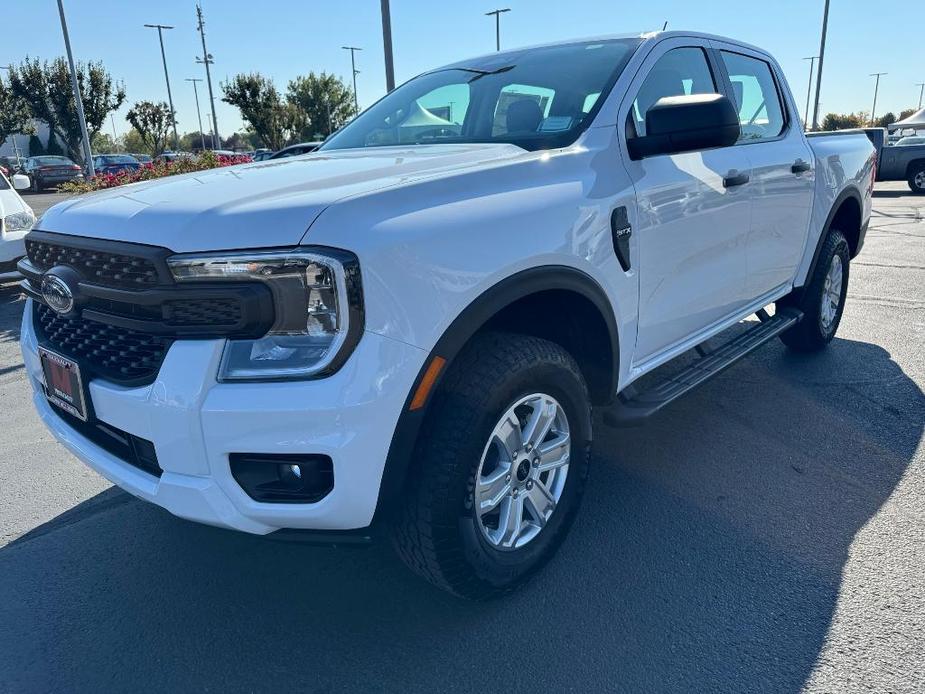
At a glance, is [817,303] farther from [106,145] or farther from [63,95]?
[106,145]

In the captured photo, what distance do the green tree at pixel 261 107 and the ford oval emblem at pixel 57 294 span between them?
4022 cm

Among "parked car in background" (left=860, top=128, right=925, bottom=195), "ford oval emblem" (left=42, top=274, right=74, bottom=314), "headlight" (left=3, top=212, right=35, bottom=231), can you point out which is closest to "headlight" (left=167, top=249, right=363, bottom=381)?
"ford oval emblem" (left=42, top=274, right=74, bottom=314)

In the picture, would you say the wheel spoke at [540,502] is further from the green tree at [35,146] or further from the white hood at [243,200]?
the green tree at [35,146]

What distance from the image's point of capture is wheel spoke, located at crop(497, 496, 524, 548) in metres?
2.37

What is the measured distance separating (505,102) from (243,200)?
1.59m

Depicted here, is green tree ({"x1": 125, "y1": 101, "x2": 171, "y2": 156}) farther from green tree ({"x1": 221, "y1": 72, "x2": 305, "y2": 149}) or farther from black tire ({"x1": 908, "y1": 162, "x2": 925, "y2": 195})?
black tire ({"x1": 908, "y1": 162, "x2": 925, "y2": 195})

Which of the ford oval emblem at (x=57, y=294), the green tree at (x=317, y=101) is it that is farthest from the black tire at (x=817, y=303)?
the green tree at (x=317, y=101)

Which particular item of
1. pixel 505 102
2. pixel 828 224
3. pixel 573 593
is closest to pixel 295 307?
pixel 573 593

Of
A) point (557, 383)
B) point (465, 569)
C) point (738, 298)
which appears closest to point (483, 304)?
point (557, 383)

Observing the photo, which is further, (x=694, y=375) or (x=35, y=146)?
(x=35, y=146)

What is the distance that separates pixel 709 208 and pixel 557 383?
126 centimetres

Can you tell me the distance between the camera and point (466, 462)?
204 centimetres

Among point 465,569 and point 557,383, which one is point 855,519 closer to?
Answer: point 557,383

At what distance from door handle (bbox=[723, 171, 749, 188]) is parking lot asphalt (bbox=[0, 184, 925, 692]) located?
4.21 feet
